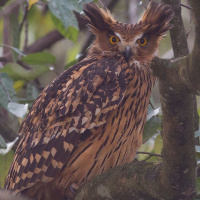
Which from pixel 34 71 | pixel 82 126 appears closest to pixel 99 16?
pixel 34 71

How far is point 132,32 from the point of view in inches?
145

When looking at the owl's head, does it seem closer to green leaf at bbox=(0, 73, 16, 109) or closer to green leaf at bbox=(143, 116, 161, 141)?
green leaf at bbox=(143, 116, 161, 141)

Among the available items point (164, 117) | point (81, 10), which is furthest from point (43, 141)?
point (164, 117)

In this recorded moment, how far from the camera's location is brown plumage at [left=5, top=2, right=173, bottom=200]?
128 inches

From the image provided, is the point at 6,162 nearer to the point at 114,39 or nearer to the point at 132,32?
the point at 114,39

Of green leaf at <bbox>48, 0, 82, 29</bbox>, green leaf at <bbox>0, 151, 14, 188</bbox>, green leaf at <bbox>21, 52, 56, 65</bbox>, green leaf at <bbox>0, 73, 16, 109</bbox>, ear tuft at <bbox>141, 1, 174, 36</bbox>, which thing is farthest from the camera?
green leaf at <bbox>21, 52, 56, 65</bbox>

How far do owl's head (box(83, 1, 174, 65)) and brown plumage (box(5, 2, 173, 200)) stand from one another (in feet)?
0.11

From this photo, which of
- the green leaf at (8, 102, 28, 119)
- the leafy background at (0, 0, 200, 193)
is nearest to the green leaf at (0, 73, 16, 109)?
the leafy background at (0, 0, 200, 193)

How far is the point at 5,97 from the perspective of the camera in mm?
3922

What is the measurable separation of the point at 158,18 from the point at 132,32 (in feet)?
0.69

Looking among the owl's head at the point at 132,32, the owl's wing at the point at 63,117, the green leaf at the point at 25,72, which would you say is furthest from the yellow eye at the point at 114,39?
the green leaf at the point at 25,72

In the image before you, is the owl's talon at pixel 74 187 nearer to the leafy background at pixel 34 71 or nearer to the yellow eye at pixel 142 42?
the leafy background at pixel 34 71

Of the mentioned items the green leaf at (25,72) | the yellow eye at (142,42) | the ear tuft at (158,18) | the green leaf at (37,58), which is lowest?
the green leaf at (25,72)

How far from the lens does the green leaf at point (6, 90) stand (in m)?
3.89
